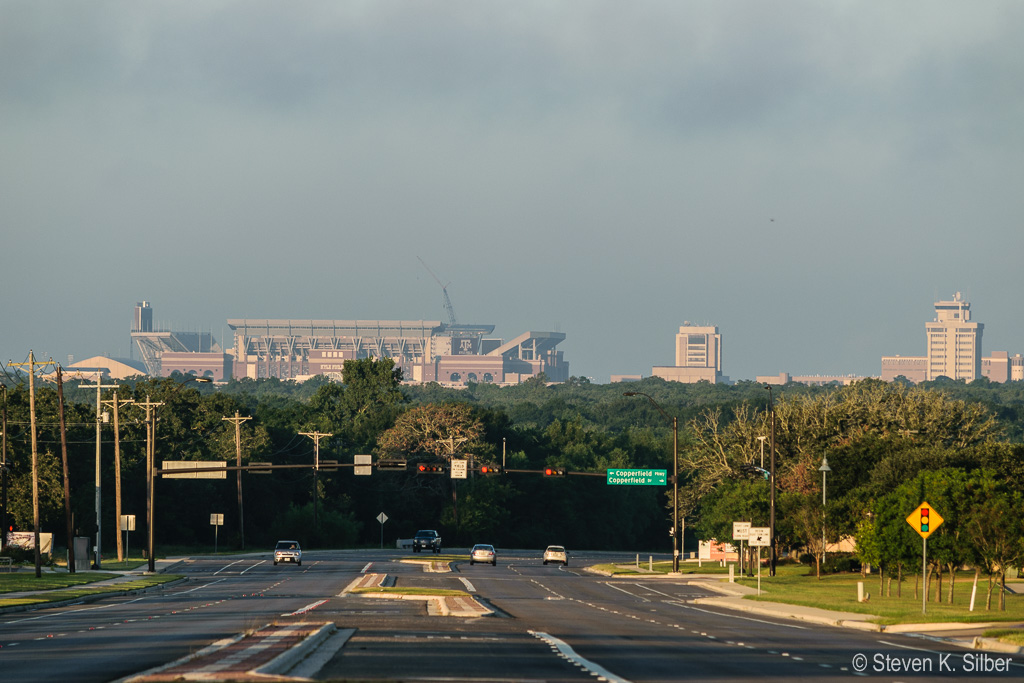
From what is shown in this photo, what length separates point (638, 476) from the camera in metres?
83.4

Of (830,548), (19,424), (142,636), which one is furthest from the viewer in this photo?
(19,424)

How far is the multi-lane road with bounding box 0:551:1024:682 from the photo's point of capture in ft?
68.9

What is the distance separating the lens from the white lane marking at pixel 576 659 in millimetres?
19984

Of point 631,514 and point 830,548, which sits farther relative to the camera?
point 631,514

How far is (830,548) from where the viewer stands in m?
77.4

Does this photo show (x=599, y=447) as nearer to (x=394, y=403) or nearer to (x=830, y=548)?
(x=394, y=403)

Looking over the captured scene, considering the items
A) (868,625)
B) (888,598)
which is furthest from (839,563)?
(868,625)

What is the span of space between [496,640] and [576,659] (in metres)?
4.07

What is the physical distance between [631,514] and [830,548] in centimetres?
7473

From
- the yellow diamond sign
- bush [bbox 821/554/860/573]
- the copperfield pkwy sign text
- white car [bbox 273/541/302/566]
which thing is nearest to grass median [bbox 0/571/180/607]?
white car [bbox 273/541/302/566]

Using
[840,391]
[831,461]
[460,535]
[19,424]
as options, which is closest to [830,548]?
[831,461]

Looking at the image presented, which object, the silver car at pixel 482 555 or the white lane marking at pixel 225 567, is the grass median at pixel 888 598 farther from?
the white lane marking at pixel 225 567

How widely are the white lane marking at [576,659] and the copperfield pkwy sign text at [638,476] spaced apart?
174 ft

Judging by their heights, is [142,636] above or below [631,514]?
above
